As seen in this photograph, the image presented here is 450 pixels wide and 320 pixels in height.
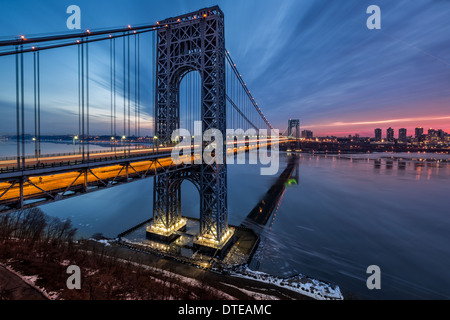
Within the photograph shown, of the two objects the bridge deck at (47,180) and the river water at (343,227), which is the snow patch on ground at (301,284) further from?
the bridge deck at (47,180)

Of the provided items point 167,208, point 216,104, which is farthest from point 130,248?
point 216,104

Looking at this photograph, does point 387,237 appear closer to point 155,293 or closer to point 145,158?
point 155,293

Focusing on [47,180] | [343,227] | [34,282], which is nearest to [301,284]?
[34,282]

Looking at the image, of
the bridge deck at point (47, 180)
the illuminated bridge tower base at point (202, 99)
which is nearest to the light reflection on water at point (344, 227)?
the illuminated bridge tower base at point (202, 99)

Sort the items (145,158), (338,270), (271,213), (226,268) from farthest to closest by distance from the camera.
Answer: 1. (271,213)
2. (338,270)
3. (226,268)
4. (145,158)
